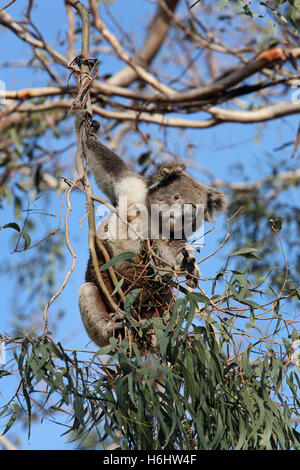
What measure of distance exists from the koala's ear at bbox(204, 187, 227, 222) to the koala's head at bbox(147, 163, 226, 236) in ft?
0.29

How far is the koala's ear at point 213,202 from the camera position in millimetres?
3707

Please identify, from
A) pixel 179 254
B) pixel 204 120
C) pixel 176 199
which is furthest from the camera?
pixel 204 120

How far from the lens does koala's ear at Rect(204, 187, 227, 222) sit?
3.71 metres

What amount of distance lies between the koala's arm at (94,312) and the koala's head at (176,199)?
0.57 metres

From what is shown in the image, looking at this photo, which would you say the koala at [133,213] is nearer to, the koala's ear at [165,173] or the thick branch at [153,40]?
the koala's ear at [165,173]

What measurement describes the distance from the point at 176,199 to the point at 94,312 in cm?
81

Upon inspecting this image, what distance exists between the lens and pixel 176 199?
11.3 feet

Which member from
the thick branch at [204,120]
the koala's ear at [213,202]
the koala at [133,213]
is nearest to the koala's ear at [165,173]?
the koala at [133,213]

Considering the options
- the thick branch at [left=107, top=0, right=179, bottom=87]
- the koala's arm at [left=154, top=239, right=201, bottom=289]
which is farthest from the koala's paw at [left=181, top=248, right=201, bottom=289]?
the thick branch at [left=107, top=0, right=179, bottom=87]

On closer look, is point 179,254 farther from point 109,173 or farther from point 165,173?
point 109,173

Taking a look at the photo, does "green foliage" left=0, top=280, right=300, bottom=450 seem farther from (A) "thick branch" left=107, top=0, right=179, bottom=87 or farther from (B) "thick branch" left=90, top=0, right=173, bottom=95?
(A) "thick branch" left=107, top=0, right=179, bottom=87

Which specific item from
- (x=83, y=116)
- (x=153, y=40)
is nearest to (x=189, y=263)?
(x=83, y=116)

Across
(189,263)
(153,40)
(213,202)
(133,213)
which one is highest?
(153,40)

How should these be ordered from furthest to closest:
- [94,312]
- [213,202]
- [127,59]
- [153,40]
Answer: [153,40], [127,59], [213,202], [94,312]
